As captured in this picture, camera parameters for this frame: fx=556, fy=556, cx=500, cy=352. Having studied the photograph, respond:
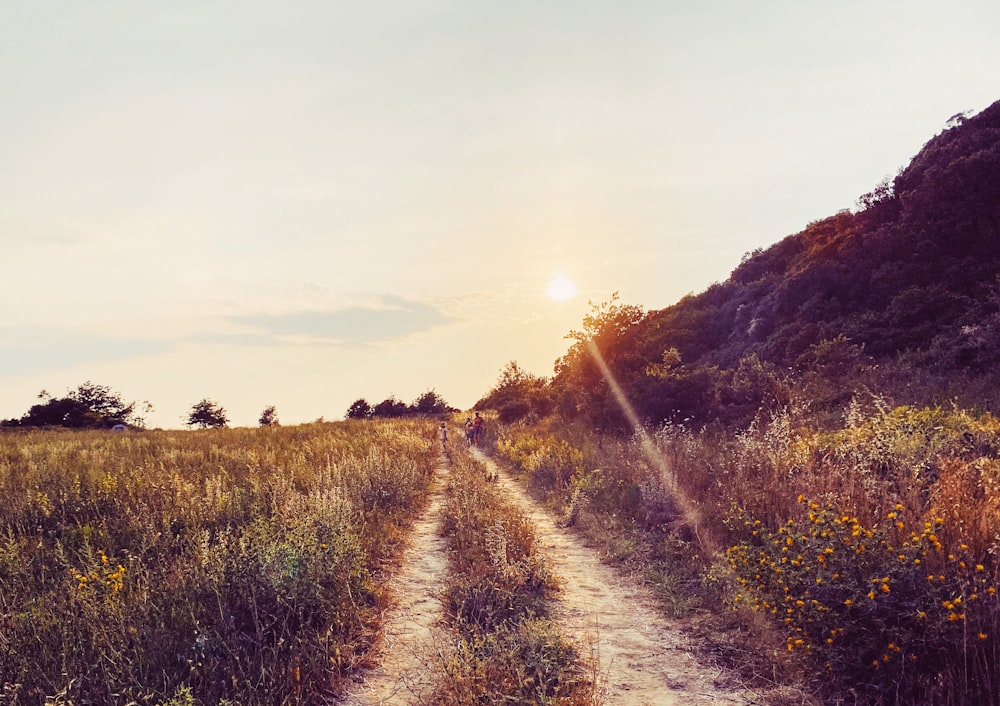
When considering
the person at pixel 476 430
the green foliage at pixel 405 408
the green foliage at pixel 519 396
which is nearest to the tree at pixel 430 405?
the green foliage at pixel 405 408

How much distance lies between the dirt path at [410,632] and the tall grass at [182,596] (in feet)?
0.73

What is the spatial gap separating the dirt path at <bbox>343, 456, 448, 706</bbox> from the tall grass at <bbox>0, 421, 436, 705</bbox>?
0.73 ft

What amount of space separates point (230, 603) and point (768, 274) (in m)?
27.7

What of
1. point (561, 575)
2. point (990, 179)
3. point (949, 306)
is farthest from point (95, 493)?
point (990, 179)

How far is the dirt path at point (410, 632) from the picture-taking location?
14.1ft

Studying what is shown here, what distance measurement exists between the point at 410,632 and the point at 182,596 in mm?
2102

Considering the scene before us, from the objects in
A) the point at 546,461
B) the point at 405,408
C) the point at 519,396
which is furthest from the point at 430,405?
the point at 546,461

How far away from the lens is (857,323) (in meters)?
17.7

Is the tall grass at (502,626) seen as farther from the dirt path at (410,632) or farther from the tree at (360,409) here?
the tree at (360,409)

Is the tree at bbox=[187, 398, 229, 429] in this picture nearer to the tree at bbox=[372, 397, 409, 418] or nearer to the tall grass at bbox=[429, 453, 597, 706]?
the tree at bbox=[372, 397, 409, 418]

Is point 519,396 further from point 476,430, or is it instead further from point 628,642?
point 628,642

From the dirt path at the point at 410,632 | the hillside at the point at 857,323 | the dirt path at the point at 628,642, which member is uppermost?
the hillside at the point at 857,323

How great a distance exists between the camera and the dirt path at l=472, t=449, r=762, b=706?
424cm

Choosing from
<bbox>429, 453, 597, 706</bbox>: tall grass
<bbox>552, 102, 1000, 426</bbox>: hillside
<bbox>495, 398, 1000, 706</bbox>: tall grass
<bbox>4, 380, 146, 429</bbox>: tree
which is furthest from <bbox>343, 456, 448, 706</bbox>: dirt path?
<bbox>4, 380, 146, 429</bbox>: tree
